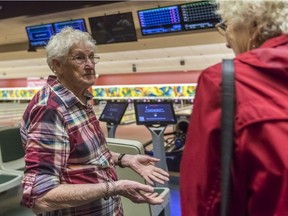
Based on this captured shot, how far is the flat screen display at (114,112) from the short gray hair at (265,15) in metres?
2.97

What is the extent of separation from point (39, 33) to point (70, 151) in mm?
4928

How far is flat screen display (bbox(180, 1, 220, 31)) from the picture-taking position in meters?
4.21

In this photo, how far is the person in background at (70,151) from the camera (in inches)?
43.8

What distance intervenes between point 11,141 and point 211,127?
268 cm

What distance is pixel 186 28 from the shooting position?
178 inches

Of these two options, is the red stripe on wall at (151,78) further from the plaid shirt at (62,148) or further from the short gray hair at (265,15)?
Result: the short gray hair at (265,15)

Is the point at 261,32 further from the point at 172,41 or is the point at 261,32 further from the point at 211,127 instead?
the point at 172,41

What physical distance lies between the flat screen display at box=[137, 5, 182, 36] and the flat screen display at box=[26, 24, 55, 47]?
1672 mm

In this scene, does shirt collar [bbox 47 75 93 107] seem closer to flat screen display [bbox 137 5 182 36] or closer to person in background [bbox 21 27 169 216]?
person in background [bbox 21 27 169 216]

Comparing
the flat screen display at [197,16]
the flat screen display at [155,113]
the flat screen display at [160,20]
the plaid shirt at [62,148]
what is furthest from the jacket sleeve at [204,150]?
the flat screen display at [160,20]

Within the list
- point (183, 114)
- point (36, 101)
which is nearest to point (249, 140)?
point (36, 101)

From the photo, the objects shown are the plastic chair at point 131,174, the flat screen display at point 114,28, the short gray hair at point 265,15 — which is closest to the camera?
the short gray hair at point 265,15

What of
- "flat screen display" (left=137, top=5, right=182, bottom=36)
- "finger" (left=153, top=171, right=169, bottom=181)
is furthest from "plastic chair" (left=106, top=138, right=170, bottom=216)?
"flat screen display" (left=137, top=5, right=182, bottom=36)

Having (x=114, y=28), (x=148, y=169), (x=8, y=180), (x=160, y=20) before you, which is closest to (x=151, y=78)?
(x=114, y=28)
